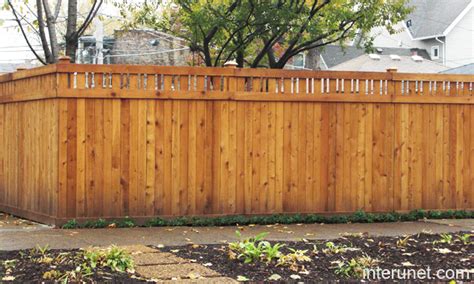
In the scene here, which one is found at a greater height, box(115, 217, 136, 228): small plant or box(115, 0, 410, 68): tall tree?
box(115, 0, 410, 68): tall tree

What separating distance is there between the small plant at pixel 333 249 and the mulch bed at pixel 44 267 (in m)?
1.99

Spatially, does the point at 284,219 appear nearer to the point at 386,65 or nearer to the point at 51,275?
the point at 51,275

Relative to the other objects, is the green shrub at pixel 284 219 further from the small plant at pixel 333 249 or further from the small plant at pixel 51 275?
the small plant at pixel 51 275

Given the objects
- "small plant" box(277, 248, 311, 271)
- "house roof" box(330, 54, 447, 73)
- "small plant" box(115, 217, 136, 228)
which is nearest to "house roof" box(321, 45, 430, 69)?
"house roof" box(330, 54, 447, 73)

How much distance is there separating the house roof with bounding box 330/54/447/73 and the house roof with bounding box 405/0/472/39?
501 centimetres

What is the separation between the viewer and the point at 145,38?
26.6 meters

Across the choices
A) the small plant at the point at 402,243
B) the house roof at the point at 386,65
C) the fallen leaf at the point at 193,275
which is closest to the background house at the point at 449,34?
the house roof at the point at 386,65

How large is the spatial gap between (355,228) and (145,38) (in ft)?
65.2

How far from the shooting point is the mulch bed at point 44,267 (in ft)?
15.9

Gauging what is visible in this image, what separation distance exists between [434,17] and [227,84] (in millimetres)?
29227

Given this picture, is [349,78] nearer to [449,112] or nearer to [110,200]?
[449,112]

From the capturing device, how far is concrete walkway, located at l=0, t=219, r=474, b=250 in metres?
6.87

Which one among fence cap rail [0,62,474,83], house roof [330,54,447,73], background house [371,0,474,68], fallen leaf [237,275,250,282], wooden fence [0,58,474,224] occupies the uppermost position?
background house [371,0,474,68]

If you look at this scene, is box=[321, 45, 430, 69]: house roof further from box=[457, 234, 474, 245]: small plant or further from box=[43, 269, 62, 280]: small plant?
box=[43, 269, 62, 280]: small plant
